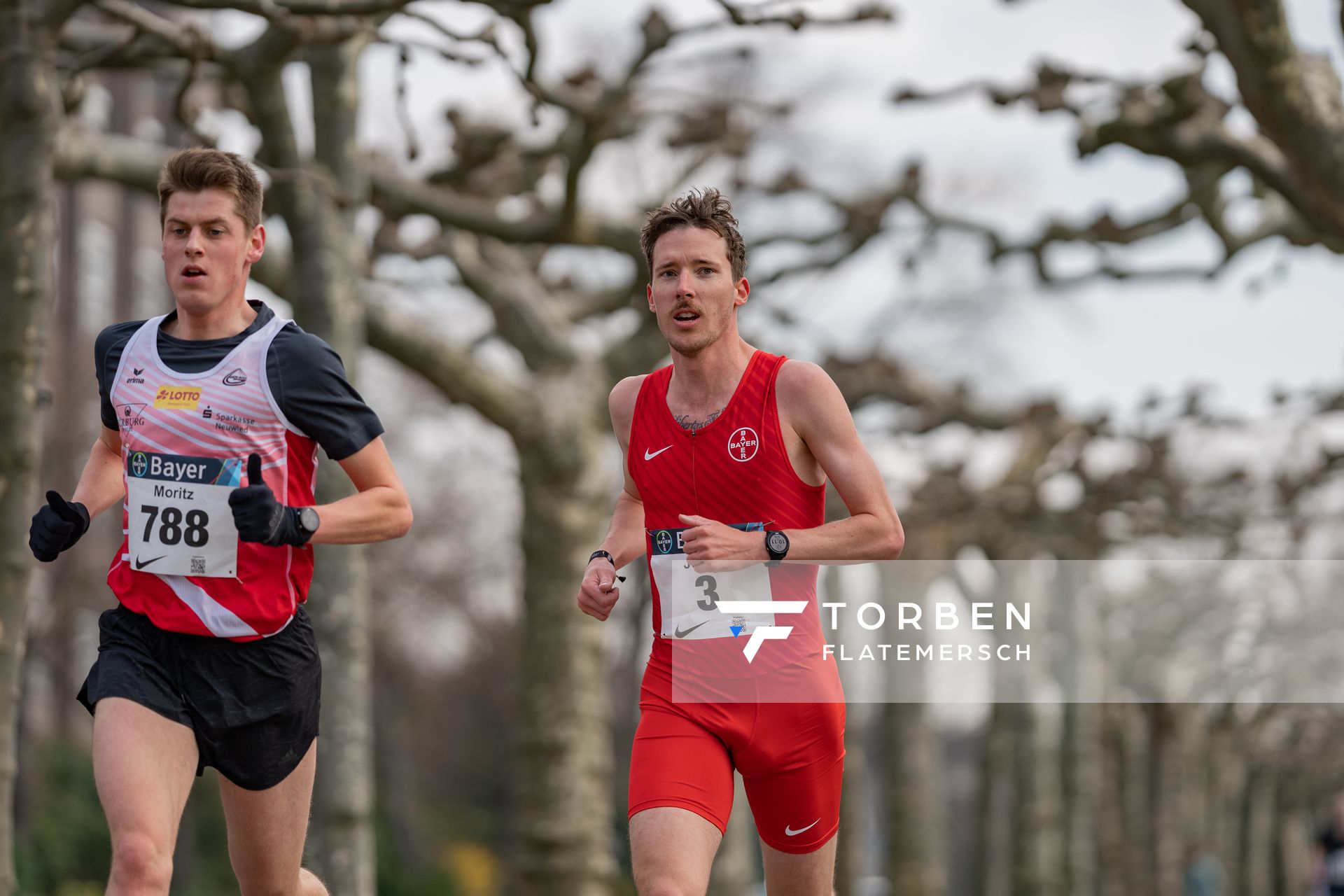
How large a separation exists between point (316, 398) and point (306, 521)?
15.7 inches

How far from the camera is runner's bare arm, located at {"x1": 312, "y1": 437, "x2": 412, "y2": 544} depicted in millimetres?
4090

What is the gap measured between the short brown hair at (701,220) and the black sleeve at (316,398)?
3.01 feet

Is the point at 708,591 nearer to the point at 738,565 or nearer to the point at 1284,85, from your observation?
the point at 738,565

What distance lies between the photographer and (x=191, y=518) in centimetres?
418

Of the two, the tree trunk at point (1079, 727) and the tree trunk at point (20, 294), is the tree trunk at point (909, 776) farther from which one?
the tree trunk at point (20, 294)

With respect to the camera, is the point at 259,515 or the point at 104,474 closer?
the point at 259,515

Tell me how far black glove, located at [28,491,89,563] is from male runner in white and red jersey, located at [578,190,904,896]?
4.36 feet

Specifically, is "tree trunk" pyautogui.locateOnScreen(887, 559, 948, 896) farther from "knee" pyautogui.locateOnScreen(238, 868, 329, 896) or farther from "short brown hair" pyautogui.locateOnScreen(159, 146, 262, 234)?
"short brown hair" pyautogui.locateOnScreen(159, 146, 262, 234)

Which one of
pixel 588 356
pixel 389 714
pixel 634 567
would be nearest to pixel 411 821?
pixel 389 714

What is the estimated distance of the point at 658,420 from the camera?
15.3ft

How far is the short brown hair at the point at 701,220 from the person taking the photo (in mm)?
4559

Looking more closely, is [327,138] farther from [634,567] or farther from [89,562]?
[634,567]

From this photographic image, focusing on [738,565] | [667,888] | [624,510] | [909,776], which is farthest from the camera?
[909,776]

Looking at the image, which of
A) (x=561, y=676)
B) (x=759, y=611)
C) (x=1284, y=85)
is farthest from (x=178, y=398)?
(x=561, y=676)
